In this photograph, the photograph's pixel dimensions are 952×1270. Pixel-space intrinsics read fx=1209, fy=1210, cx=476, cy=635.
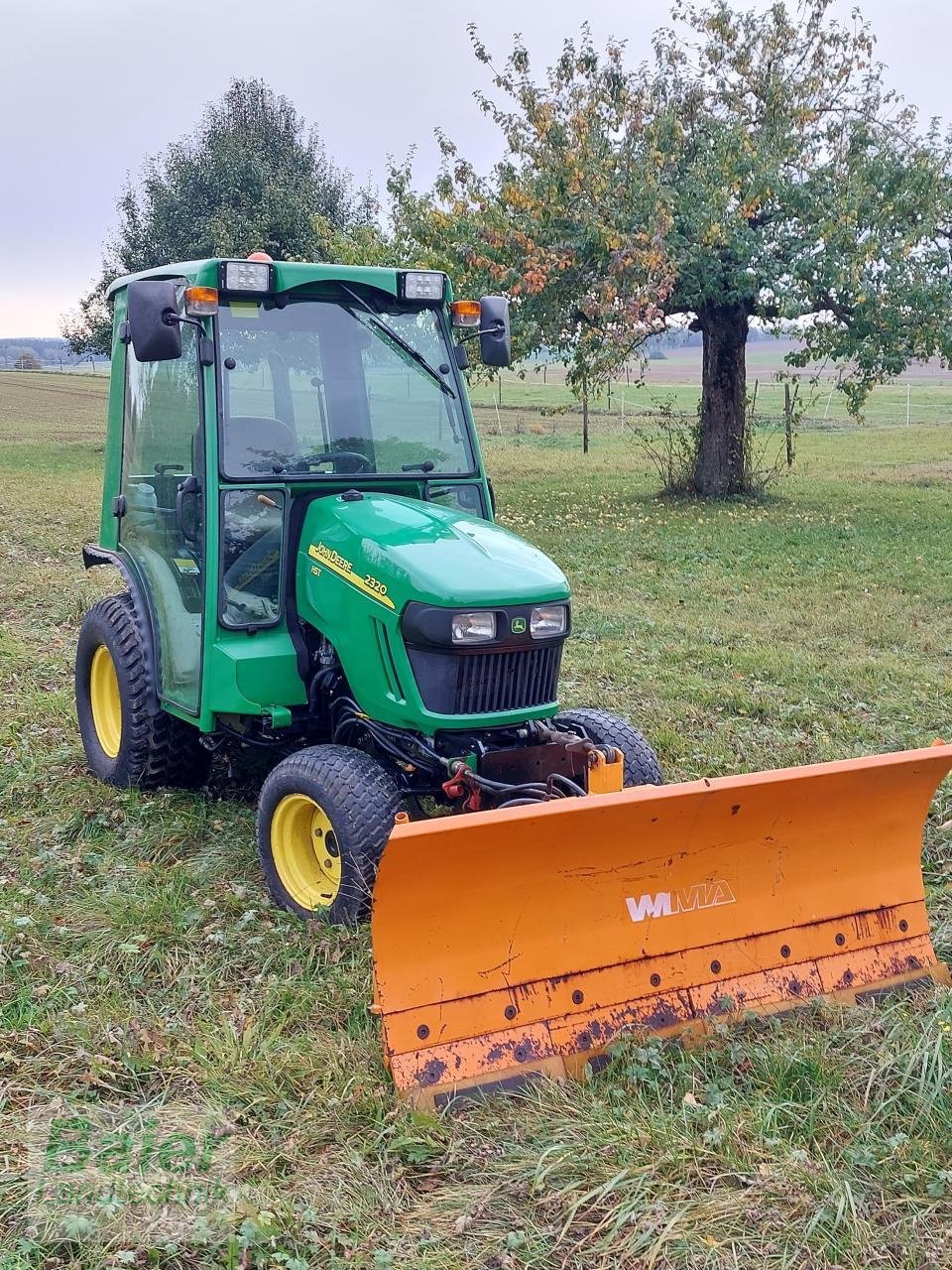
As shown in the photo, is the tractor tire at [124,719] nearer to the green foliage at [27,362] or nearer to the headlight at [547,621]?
the headlight at [547,621]

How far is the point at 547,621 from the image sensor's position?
456 cm

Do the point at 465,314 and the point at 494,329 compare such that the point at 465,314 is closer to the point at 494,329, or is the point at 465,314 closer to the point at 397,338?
the point at 494,329

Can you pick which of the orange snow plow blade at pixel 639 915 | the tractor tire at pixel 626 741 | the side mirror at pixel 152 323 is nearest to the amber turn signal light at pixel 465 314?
the side mirror at pixel 152 323

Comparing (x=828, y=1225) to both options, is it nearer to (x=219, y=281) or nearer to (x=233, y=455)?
(x=233, y=455)

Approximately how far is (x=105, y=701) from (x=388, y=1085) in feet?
10.7

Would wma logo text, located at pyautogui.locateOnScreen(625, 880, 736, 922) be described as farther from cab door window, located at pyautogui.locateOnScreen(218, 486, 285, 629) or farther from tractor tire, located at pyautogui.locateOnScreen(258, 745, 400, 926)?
cab door window, located at pyautogui.locateOnScreen(218, 486, 285, 629)

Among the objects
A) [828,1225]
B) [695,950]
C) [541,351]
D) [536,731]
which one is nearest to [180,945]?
[536,731]

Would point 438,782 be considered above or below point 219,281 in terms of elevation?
below

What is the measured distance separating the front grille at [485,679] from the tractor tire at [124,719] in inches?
66.1

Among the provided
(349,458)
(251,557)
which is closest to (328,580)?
(251,557)

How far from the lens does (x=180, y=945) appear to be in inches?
173

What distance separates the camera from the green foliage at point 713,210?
14.0 m

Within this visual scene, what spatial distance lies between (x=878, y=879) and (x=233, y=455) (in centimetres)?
295

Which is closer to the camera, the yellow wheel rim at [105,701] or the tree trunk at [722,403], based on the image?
the yellow wheel rim at [105,701]
